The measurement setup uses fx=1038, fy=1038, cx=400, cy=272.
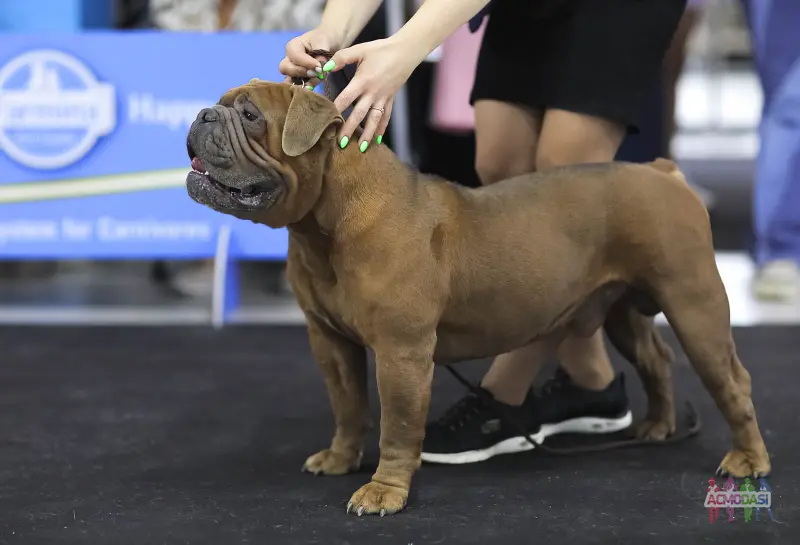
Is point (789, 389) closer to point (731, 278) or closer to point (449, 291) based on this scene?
point (449, 291)

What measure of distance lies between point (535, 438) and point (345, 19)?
1048 millimetres

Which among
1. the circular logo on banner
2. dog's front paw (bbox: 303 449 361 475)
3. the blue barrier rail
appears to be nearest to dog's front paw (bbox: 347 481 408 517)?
dog's front paw (bbox: 303 449 361 475)

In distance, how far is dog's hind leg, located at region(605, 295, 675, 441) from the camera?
2436 millimetres

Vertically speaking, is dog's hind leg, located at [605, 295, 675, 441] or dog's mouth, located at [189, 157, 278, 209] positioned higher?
dog's mouth, located at [189, 157, 278, 209]

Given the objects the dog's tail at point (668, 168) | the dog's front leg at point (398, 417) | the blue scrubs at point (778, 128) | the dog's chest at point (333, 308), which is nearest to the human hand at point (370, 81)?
the dog's chest at point (333, 308)

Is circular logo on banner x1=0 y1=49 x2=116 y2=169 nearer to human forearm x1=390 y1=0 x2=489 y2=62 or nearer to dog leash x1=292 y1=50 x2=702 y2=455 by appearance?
dog leash x1=292 y1=50 x2=702 y2=455

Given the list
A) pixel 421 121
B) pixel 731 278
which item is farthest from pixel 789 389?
pixel 421 121

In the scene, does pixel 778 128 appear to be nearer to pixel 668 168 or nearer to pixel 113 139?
pixel 668 168

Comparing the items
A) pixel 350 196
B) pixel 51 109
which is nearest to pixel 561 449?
pixel 350 196

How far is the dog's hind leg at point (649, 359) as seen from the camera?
7.99ft

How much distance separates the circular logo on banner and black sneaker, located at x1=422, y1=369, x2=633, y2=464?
211cm

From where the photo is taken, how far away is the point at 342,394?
2.17 m

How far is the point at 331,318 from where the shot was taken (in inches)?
79.2

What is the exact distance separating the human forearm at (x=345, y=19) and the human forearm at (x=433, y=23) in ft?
0.68
